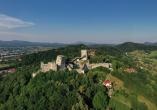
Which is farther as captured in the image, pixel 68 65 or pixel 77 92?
pixel 68 65

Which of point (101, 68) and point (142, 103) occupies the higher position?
point (101, 68)

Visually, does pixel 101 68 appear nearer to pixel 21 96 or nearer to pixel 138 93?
pixel 138 93

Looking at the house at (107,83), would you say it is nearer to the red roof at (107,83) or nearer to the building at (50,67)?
the red roof at (107,83)

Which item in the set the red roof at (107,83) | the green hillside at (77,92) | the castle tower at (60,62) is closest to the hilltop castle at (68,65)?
the castle tower at (60,62)

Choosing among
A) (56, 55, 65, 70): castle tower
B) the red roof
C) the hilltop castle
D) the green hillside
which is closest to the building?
the hilltop castle

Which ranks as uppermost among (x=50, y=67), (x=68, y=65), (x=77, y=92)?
(x=68, y=65)

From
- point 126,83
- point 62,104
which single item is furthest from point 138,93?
point 62,104

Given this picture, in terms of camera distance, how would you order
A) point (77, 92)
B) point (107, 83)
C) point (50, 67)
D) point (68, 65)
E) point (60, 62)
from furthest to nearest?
point (68, 65) < point (60, 62) < point (50, 67) < point (107, 83) < point (77, 92)

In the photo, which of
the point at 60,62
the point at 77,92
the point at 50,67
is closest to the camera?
the point at 77,92

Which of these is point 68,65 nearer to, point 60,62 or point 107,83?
point 60,62

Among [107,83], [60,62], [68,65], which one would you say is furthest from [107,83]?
[60,62]

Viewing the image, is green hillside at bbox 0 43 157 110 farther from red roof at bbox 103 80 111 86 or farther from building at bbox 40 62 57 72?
building at bbox 40 62 57 72
